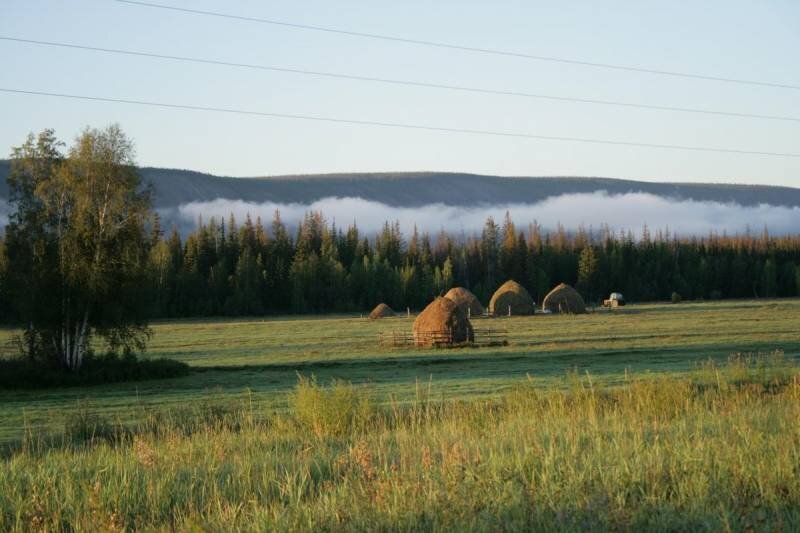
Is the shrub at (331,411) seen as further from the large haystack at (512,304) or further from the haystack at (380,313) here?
the haystack at (380,313)

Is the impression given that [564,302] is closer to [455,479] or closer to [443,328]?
[443,328]

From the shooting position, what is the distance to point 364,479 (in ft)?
25.7

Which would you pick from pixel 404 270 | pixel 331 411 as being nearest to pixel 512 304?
pixel 404 270

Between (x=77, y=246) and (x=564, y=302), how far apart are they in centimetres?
5542

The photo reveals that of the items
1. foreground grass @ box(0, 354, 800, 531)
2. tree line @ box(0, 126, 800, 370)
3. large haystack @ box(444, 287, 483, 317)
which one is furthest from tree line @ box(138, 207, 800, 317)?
foreground grass @ box(0, 354, 800, 531)

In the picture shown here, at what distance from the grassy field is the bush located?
4.61 feet

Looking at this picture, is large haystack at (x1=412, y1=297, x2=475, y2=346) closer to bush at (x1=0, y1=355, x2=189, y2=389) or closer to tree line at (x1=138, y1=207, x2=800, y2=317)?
bush at (x1=0, y1=355, x2=189, y2=389)

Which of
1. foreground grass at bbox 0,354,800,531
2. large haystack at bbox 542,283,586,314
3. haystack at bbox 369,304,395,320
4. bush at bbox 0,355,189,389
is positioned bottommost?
haystack at bbox 369,304,395,320

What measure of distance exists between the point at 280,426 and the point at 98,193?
24107 millimetres

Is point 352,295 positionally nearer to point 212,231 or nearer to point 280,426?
point 212,231

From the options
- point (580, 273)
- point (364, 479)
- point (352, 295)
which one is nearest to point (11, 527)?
point (364, 479)

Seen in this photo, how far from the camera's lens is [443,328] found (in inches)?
1791

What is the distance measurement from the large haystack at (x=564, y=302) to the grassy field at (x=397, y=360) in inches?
600

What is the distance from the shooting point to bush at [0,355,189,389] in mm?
31844
